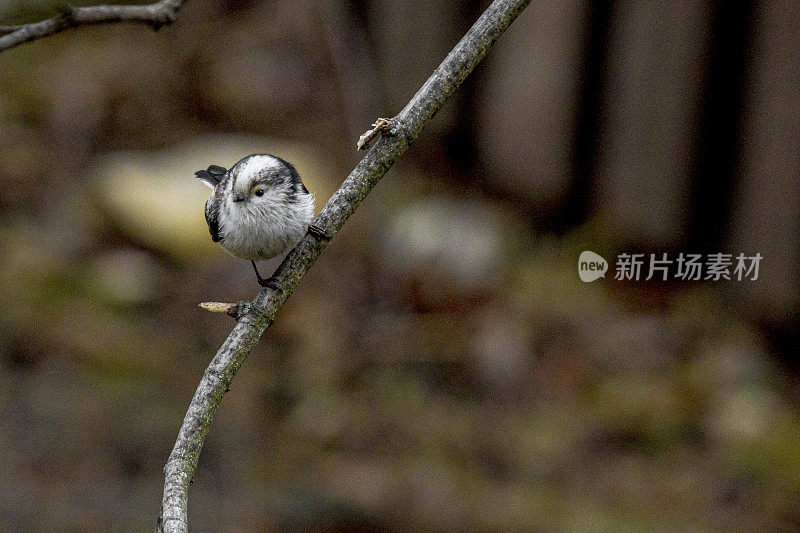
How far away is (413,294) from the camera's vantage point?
393cm

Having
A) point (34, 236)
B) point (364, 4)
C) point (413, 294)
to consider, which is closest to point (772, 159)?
point (413, 294)

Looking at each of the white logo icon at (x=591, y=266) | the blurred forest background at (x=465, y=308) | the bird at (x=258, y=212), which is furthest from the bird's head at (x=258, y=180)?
the white logo icon at (x=591, y=266)

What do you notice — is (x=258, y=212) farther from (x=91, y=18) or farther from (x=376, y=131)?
(x=91, y=18)

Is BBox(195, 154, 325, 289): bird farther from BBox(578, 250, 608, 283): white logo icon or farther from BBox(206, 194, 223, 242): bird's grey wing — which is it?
BBox(578, 250, 608, 283): white logo icon

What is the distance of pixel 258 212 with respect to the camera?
1283mm

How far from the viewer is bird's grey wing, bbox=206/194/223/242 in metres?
1.33

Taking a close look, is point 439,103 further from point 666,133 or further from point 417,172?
point 417,172

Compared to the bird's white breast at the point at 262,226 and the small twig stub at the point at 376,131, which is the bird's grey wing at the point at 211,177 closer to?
Result: the bird's white breast at the point at 262,226

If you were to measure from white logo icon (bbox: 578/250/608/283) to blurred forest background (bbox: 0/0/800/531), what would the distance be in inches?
2.4

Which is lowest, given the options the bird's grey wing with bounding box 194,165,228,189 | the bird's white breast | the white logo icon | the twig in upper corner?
the twig in upper corner

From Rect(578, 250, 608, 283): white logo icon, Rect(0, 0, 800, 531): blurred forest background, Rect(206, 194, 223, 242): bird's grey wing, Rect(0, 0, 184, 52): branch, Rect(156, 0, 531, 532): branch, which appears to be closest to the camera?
Rect(156, 0, 531, 532): branch

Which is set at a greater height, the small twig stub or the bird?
the small twig stub

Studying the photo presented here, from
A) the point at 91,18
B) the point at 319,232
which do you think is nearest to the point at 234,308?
the point at 319,232

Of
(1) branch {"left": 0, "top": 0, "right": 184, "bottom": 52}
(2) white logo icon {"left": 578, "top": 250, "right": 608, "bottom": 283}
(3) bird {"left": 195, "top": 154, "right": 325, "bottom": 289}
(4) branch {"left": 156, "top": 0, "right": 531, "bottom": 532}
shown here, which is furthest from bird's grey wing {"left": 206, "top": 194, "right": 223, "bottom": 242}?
(2) white logo icon {"left": 578, "top": 250, "right": 608, "bottom": 283}
